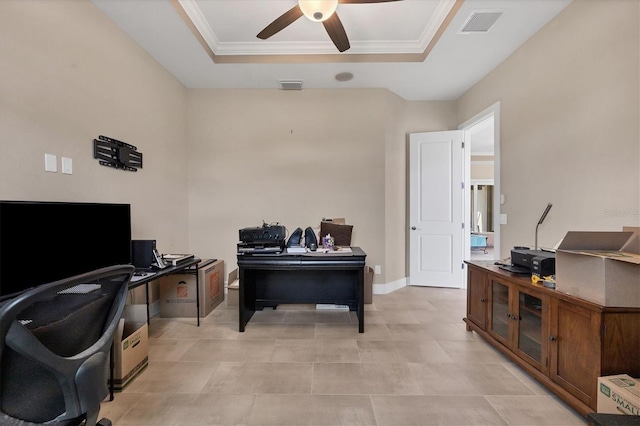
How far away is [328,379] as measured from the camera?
1.99 metres

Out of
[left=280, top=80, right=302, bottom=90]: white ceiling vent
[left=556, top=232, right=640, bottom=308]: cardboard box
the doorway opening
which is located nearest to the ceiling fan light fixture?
[left=280, top=80, right=302, bottom=90]: white ceiling vent

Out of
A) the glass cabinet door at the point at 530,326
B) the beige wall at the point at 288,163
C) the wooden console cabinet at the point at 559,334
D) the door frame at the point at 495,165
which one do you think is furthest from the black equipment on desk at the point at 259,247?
the door frame at the point at 495,165

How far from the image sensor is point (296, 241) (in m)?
3.00

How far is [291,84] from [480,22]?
2.36 m

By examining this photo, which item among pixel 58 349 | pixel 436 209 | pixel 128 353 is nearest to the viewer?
pixel 58 349

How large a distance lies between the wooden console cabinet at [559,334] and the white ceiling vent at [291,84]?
130 inches

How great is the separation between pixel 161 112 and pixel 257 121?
1263 millimetres

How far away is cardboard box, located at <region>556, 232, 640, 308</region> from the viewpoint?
149cm

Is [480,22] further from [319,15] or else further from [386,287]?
[386,287]

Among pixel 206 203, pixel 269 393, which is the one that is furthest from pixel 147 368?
pixel 206 203

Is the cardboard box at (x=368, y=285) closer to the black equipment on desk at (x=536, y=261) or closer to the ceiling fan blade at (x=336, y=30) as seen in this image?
the black equipment on desk at (x=536, y=261)

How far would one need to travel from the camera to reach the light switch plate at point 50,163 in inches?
76.8

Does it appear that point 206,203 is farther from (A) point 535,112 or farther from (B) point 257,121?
(A) point 535,112

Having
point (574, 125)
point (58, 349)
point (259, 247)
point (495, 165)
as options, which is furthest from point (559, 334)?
point (58, 349)
